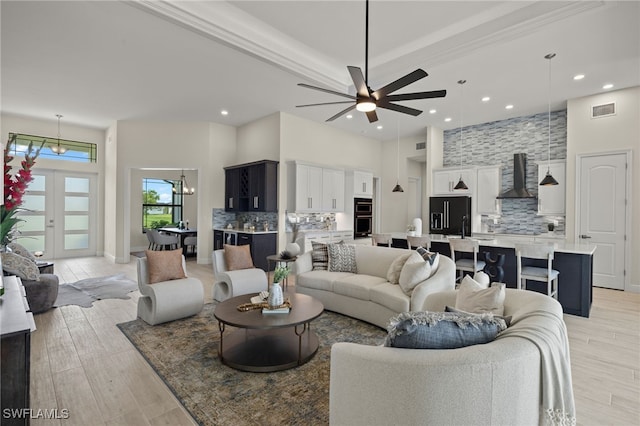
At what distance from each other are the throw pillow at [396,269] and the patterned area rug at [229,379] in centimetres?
64

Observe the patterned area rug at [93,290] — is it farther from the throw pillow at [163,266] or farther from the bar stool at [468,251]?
the bar stool at [468,251]

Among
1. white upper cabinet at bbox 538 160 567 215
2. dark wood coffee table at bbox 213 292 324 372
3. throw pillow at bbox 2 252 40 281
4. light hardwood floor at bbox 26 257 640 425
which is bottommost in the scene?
light hardwood floor at bbox 26 257 640 425

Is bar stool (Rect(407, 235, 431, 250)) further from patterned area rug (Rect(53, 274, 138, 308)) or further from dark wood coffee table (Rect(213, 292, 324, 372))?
patterned area rug (Rect(53, 274, 138, 308))

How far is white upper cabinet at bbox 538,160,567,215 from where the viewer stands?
6383 millimetres

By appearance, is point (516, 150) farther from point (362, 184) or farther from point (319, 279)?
point (319, 279)

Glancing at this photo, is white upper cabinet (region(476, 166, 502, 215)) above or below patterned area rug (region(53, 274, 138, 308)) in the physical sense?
above

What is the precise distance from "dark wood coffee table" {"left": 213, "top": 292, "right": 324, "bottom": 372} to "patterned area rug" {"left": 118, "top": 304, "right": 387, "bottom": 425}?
73 mm

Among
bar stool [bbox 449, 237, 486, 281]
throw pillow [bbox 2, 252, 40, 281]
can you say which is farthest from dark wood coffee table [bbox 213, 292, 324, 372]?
bar stool [bbox 449, 237, 486, 281]

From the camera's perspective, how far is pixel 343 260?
181 inches

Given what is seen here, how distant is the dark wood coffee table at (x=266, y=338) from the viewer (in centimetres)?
270

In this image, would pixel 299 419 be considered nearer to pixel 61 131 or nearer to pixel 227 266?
pixel 227 266

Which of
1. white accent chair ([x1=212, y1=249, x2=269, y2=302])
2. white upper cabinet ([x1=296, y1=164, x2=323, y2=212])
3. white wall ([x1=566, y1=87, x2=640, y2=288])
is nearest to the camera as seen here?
white accent chair ([x1=212, y1=249, x2=269, y2=302])

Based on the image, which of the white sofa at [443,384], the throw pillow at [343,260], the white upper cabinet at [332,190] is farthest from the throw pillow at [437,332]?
the white upper cabinet at [332,190]

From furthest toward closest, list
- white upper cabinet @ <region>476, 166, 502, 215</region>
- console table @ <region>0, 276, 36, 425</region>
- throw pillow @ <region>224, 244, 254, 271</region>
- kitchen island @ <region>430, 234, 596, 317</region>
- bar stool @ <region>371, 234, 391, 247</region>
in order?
white upper cabinet @ <region>476, 166, 502, 215</region> → bar stool @ <region>371, 234, 391, 247</region> → throw pillow @ <region>224, 244, 254, 271</region> → kitchen island @ <region>430, 234, 596, 317</region> → console table @ <region>0, 276, 36, 425</region>
